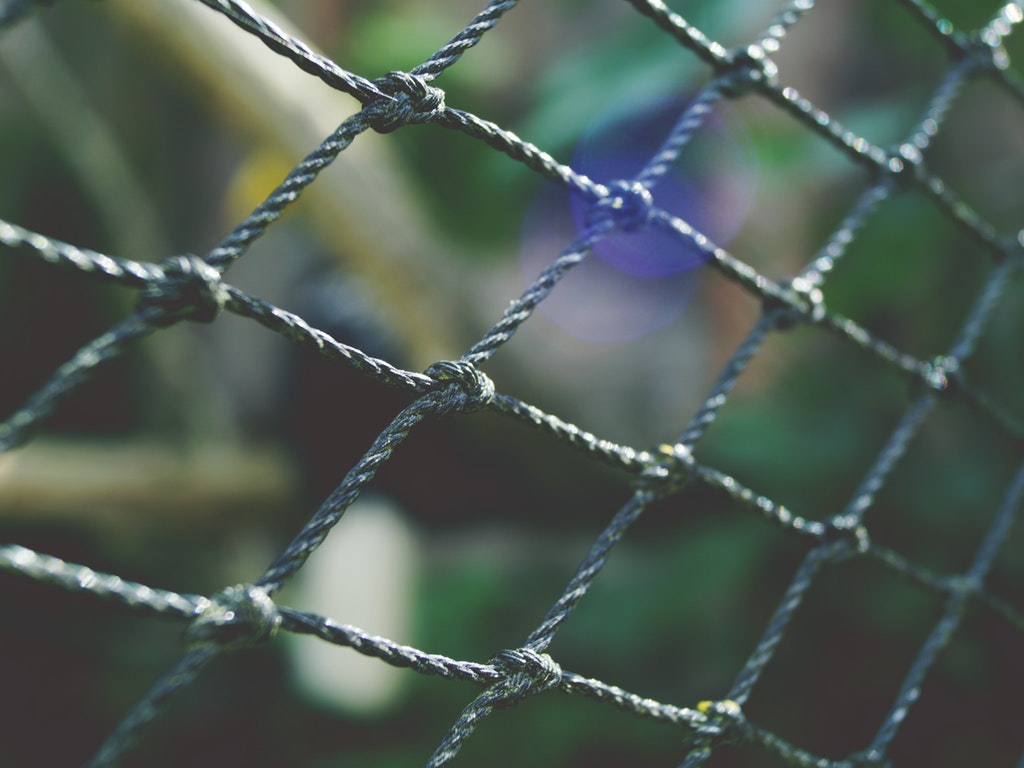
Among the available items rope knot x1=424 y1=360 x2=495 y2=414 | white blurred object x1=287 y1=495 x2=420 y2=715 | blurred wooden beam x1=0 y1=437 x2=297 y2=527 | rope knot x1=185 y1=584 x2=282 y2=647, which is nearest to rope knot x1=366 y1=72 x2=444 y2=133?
rope knot x1=424 y1=360 x2=495 y2=414

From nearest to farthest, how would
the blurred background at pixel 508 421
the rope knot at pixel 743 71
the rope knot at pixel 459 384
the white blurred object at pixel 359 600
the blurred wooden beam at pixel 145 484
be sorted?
the rope knot at pixel 459 384 → the rope knot at pixel 743 71 → the blurred background at pixel 508 421 → the white blurred object at pixel 359 600 → the blurred wooden beam at pixel 145 484

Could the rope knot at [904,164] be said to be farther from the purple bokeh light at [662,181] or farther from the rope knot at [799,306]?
the purple bokeh light at [662,181]

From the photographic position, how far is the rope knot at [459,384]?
45cm

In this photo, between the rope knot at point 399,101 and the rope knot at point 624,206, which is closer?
the rope knot at point 399,101

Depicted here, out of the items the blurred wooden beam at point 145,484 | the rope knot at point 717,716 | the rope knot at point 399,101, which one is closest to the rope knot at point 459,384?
the rope knot at point 399,101

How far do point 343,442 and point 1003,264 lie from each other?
2149 mm

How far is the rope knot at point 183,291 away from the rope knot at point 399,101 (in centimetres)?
13

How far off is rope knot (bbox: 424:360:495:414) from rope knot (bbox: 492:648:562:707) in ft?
0.43

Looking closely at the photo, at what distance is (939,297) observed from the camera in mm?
1557

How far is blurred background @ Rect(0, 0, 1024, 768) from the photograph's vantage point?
4.58 feet

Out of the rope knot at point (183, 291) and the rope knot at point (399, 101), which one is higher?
the rope knot at point (399, 101)

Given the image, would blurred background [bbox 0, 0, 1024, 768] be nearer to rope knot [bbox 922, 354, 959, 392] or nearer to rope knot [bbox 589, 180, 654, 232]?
rope knot [bbox 922, 354, 959, 392]

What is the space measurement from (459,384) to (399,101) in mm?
145

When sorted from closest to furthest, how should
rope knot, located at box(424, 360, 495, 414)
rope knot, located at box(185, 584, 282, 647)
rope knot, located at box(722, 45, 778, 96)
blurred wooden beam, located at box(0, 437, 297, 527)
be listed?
1. rope knot, located at box(185, 584, 282, 647)
2. rope knot, located at box(424, 360, 495, 414)
3. rope knot, located at box(722, 45, 778, 96)
4. blurred wooden beam, located at box(0, 437, 297, 527)
